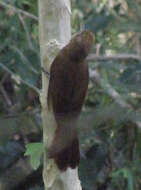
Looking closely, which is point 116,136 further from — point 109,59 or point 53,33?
point 53,33

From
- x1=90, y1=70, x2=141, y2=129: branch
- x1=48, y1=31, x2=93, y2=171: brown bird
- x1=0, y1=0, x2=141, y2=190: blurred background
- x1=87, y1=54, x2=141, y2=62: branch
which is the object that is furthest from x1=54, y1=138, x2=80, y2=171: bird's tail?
x1=87, y1=54, x2=141, y2=62: branch

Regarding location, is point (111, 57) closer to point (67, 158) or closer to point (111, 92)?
point (111, 92)

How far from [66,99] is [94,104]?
1.94 m

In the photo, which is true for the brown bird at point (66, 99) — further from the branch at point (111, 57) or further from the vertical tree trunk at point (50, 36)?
the branch at point (111, 57)

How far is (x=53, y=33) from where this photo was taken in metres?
1.60

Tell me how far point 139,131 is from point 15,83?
1.15 meters

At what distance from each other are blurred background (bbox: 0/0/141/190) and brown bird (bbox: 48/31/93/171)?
44.1 inches

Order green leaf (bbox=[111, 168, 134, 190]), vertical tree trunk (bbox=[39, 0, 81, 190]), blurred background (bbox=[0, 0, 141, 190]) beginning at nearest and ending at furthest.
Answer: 1. vertical tree trunk (bbox=[39, 0, 81, 190])
2. green leaf (bbox=[111, 168, 134, 190])
3. blurred background (bbox=[0, 0, 141, 190])

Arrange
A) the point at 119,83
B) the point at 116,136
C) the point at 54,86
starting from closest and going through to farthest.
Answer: the point at 54,86 < the point at 119,83 < the point at 116,136

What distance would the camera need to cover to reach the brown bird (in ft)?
5.28

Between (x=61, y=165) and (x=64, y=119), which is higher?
(x=64, y=119)

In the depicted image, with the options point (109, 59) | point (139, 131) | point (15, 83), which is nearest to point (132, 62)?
point (109, 59)

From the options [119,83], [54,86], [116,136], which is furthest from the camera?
[116,136]

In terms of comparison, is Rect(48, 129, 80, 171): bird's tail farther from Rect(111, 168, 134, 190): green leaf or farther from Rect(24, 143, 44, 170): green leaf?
Rect(111, 168, 134, 190): green leaf
